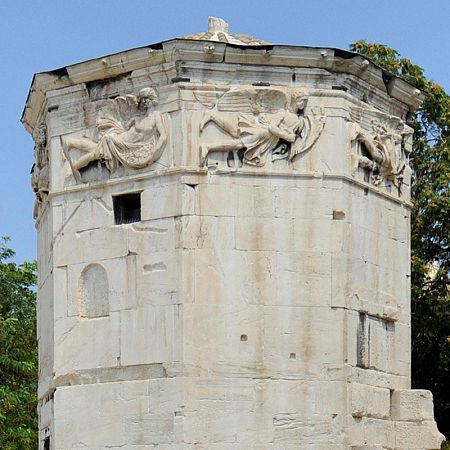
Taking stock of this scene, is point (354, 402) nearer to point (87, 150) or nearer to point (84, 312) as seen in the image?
point (84, 312)

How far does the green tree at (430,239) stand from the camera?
2641 centimetres

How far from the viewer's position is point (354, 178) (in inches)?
595

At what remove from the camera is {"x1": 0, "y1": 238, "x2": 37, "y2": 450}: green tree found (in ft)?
88.9

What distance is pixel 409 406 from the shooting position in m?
15.4

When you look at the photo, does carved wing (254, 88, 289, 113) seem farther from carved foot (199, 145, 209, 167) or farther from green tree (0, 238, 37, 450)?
green tree (0, 238, 37, 450)

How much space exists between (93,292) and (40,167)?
2.24m

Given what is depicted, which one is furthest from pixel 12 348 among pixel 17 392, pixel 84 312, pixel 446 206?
pixel 84 312

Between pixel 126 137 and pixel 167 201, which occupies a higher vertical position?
pixel 126 137

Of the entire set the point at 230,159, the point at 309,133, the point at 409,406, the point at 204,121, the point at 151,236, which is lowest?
the point at 409,406

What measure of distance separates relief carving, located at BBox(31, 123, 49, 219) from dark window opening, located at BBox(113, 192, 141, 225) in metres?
1.43

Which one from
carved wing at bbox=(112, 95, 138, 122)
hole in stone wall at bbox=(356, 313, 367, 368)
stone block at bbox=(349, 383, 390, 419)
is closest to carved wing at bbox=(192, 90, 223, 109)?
carved wing at bbox=(112, 95, 138, 122)

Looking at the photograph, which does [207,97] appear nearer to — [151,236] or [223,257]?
[151,236]

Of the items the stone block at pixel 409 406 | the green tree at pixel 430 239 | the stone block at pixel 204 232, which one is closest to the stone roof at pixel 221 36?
the stone block at pixel 204 232

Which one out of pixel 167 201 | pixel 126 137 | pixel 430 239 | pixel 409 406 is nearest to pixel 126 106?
pixel 126 137
